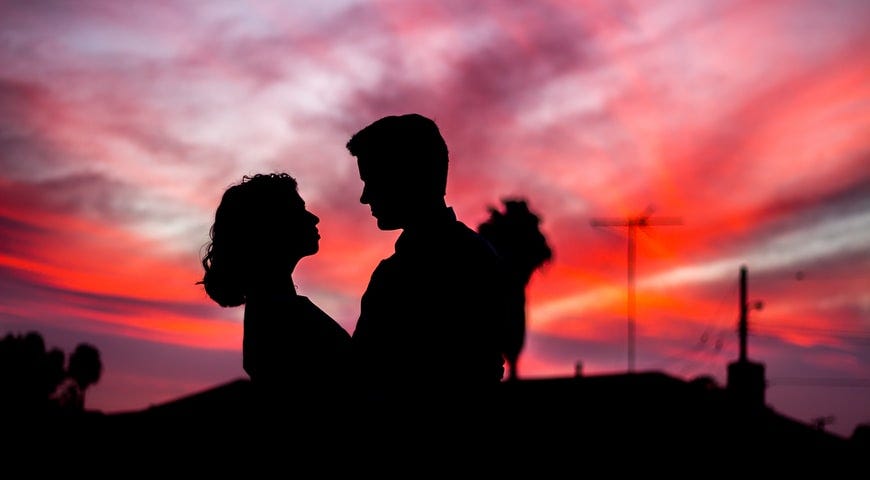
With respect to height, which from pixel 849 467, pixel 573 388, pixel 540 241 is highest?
pixel 540 241

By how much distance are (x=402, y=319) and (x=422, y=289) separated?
130mm

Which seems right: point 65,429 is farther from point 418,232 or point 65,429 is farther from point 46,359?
point 46,359

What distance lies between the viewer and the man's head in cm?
359

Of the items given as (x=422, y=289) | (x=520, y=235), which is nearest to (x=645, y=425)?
(x=520, y=235)

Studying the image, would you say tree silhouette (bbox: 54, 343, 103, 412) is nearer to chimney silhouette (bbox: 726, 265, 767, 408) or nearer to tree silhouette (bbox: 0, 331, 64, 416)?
tree silhouette (bbox: 0, 331, 64, 416)

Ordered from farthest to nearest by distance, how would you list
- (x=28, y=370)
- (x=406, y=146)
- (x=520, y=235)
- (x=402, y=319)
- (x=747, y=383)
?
(x=28, y=370), (x=520, y=235), (x=747, y=383), (x=406, y=146), (x=402, y=319)

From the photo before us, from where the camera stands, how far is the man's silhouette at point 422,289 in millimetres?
3338

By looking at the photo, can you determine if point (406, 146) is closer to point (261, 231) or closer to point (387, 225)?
point (387, 225)

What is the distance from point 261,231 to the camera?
438 cm

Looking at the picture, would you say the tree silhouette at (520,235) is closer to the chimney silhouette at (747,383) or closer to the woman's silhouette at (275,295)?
the chimney silhouette at (747,383)

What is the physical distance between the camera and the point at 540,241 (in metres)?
42.0

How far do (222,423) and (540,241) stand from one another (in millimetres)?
38466

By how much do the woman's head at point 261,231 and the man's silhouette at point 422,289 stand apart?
2.63 feet

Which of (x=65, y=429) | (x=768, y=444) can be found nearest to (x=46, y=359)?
(x=65, y=429)
